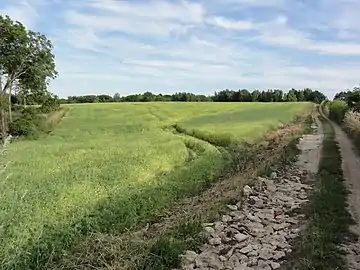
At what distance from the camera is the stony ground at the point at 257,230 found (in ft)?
33.2

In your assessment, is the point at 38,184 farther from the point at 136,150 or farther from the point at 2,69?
the point at 2,69

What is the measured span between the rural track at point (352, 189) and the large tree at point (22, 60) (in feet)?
105

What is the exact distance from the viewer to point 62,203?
14461 mm

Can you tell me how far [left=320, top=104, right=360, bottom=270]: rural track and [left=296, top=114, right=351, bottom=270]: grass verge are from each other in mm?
185

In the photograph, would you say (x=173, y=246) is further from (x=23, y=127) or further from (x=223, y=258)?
(x=23, y=127)

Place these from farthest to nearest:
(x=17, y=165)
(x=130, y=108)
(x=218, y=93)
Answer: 1. (x=218, y=93)
2. (x=130, y=108)
3. (x=17, y=165)

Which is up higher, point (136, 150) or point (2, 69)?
point (2, 69)

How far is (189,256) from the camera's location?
1033 centimetres

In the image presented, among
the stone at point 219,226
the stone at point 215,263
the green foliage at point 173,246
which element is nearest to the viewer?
the stone at point 215,263

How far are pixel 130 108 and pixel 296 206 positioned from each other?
5682 centimetres

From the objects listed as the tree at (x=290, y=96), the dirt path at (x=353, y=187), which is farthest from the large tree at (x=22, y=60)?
the tree at (x=290, y=96)

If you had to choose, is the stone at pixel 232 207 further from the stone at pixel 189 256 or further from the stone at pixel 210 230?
the stone at pixel 189 256

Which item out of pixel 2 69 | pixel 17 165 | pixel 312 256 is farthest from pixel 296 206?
pixel 2 69

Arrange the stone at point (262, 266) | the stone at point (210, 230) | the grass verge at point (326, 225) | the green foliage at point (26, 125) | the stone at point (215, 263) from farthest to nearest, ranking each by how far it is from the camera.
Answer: the green foliage at point (26, 125) < the stone at point (210, 230) < the stone at point (215, 263) < the grass verge at point (326, 225) < the stone at point (262, 266)
